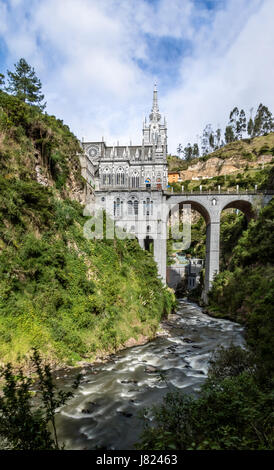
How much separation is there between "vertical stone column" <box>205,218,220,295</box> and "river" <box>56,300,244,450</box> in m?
17.7

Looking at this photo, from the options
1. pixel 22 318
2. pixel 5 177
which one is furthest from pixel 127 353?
pixel 5 177

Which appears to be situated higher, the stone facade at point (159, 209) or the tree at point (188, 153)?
the tree at point (188, 153)

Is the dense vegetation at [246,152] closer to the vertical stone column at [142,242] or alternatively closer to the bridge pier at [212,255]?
the bridge pier at [212,255]

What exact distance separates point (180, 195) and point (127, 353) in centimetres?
2832

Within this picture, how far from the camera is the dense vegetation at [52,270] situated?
11.4m

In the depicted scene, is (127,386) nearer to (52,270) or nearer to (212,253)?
A: (52,270)

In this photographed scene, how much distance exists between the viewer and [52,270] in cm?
1345

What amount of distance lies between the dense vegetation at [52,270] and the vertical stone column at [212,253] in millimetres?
15702

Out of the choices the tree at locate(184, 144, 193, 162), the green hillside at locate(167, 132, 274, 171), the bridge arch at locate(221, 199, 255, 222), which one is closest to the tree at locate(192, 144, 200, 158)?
the tree at locate(184, 144, 193, 162)

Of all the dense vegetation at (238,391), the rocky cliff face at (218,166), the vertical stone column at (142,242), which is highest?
the rocky cliff face at (218,166)

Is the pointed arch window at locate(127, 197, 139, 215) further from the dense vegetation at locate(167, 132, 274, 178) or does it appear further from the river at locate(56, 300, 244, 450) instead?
the dense vegetation at locate(167, 132, 274, 178)

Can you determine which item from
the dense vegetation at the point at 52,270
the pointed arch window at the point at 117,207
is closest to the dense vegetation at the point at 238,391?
the dense vegetation at the point at 52,270

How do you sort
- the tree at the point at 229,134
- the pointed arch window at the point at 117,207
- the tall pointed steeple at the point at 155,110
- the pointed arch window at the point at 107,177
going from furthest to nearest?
the tree at the point at 229,134
the tall pointed steeple at the point at 155,110
the pointed arch window at the point at 107,177
the pointed arch window at the point at 117,207
